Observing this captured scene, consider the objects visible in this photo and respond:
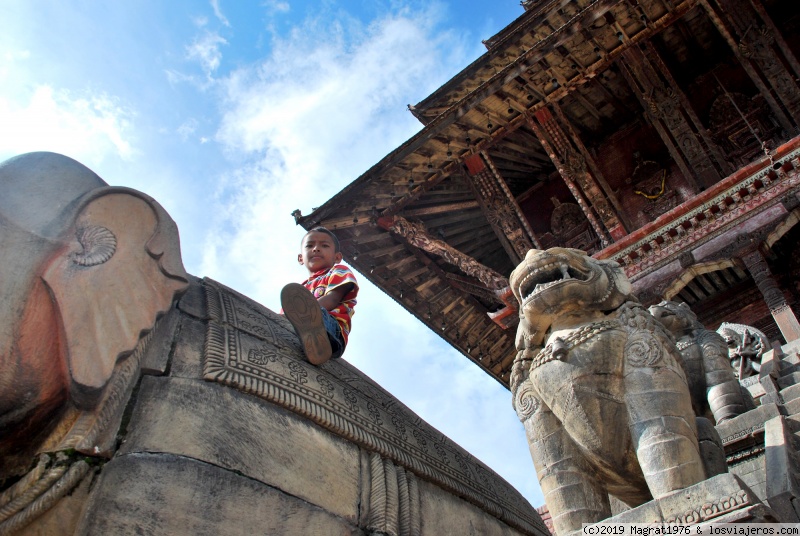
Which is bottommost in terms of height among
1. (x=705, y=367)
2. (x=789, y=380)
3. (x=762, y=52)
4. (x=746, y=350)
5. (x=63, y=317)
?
(x=63, y=317)

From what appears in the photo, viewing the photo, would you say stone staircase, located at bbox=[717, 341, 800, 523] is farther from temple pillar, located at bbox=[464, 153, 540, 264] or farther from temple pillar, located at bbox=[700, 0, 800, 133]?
temple pillar, located at bbox=[464, 153, 540, 264]

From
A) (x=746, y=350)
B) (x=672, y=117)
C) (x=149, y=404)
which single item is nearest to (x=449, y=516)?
(x=149, y=404)

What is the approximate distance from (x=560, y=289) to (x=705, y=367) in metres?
0.93

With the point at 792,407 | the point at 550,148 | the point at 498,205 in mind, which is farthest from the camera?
the point at 498,205

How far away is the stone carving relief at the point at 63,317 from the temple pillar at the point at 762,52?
9.66 m

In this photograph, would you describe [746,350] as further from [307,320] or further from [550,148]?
[307,320]

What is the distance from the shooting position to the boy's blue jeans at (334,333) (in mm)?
3121

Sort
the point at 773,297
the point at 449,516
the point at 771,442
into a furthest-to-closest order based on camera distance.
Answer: the point at 773,297, the point at 771,442, the point at 449,516

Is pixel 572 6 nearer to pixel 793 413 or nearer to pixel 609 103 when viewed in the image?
pixel 609 103

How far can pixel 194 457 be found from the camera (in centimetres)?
196

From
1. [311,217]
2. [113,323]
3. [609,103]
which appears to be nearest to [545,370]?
[113,323]

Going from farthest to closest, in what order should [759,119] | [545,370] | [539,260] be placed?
[759,119], [539,260], [545,370]

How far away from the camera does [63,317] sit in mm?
1982

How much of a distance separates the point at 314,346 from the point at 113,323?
2.65 ft
